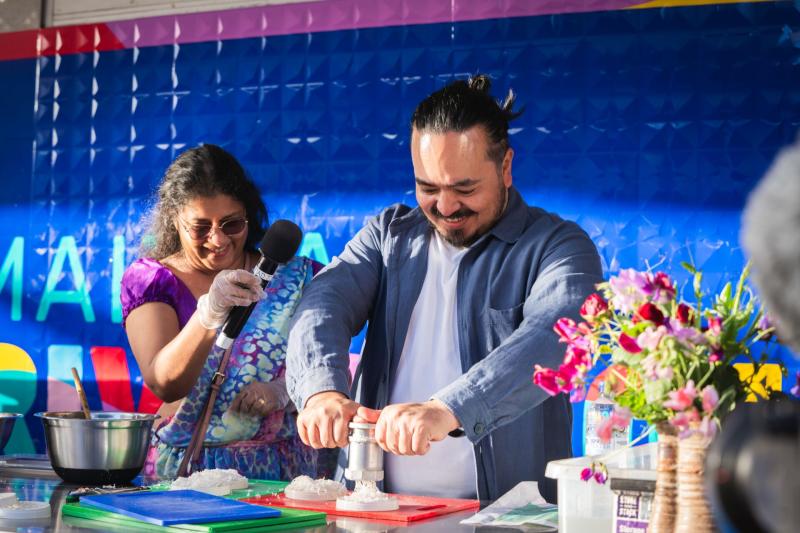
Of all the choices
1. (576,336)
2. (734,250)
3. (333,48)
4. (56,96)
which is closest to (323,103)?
(333,48)

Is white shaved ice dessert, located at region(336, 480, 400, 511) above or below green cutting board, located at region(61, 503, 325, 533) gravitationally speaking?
above

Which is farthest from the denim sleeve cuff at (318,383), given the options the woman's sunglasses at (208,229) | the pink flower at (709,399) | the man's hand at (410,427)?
the pink flower at (709,399)

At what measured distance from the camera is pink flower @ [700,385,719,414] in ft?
4.19

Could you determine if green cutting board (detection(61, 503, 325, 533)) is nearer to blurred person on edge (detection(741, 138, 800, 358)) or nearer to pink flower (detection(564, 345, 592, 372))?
pink flower (detection(564, 345, 592, 372))

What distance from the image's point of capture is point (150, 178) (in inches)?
193

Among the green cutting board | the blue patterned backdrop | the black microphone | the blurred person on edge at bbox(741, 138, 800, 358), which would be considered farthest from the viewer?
the blue patterned backdrop

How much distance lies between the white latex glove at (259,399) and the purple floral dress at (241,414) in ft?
0.08

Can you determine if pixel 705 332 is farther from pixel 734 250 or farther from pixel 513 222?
pixel 734 250

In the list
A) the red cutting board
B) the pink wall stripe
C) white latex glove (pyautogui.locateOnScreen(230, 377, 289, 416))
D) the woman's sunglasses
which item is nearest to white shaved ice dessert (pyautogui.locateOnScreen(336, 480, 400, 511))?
the red cutting board

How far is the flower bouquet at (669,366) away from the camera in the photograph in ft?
4.26

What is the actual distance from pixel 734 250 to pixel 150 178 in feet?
9.04

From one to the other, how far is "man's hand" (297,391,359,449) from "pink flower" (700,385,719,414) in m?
0.92

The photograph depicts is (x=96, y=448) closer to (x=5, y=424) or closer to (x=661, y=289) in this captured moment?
(x=5, y=424)

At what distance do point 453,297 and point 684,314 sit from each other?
121 centimetres
